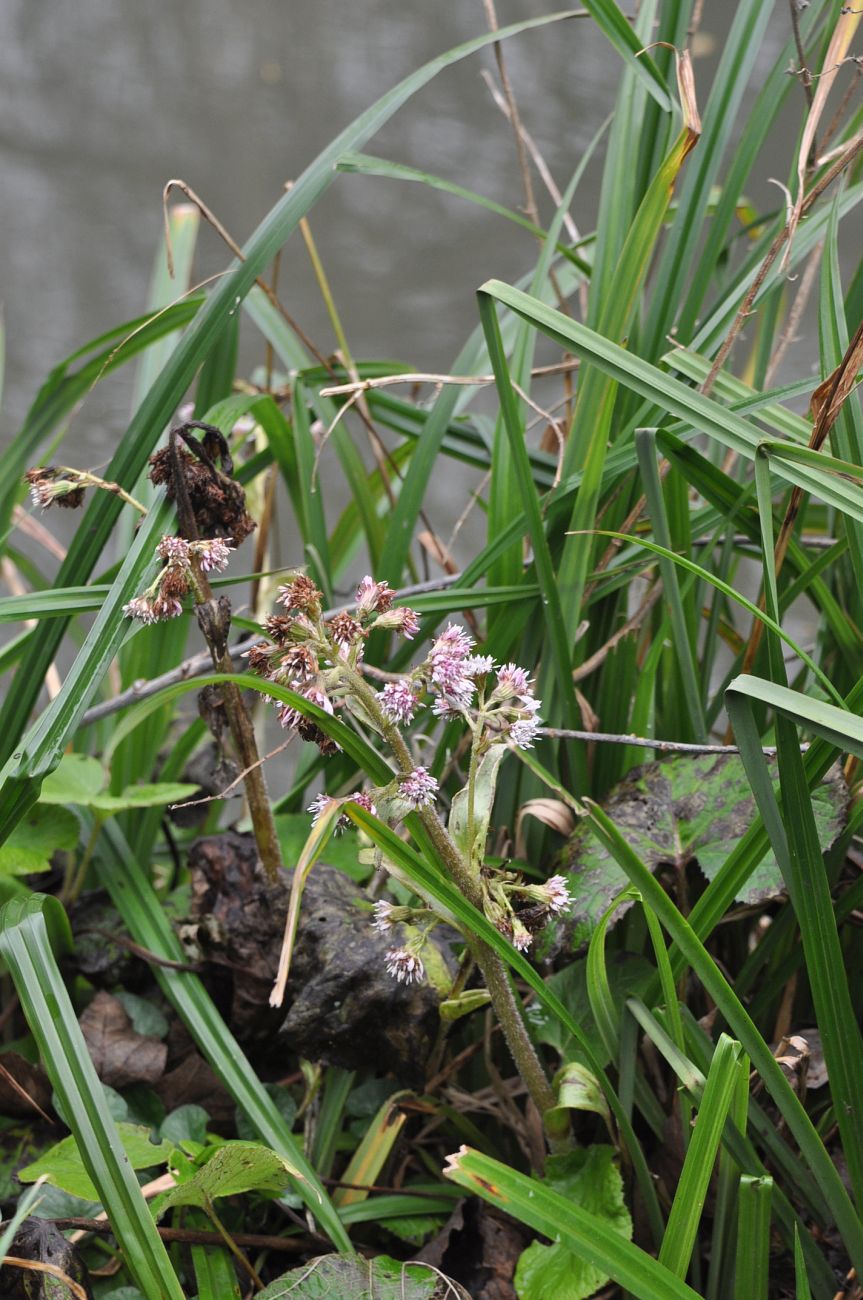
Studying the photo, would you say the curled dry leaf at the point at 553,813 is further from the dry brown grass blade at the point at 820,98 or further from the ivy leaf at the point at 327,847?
the dry brown grass blade at the point at 820,98

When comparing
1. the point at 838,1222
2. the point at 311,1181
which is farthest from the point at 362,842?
the point at 838,1222

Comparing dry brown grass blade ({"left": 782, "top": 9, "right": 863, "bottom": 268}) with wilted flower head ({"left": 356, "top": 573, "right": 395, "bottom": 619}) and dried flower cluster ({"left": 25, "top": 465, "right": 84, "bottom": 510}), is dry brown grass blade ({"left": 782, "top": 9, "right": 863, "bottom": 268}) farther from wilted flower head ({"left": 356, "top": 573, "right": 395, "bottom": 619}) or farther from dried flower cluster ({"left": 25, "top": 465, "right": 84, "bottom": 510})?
dried flower cluster ({"left": 25, "top": 465, "right": 84, "bottom": 510})

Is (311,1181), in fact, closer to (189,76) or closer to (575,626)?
(575,626)

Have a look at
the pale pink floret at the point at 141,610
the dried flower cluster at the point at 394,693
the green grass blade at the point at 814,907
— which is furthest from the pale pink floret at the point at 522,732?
the pale pink floret at the point at 141,610

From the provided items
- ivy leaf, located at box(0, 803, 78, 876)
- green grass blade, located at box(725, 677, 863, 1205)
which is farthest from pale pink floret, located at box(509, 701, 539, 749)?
ivy leaf, located at box(0, 803, 78, 876)

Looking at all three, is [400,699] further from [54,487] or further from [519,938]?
[54,487]

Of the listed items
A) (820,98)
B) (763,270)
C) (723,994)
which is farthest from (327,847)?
(820,98)

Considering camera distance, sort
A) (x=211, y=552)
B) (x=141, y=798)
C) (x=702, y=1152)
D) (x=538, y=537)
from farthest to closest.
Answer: (x=141, y=798), (x=538, y=537), (x=211, y=552), (x=702, y=1152)
